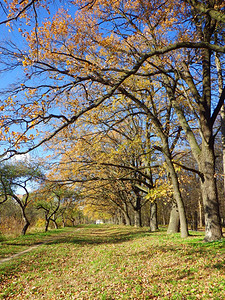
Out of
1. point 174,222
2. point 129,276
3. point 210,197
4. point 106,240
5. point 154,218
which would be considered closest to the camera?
point 129,276

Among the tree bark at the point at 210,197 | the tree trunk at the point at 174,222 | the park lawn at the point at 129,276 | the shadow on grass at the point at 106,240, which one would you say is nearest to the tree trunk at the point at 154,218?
the shadow on grass at the point at 106,240

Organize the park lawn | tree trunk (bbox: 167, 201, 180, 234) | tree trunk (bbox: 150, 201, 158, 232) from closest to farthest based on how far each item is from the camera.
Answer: the park lawn < tree trunk (bbox: 167, 201, 180, 234) < tree trunk (bbox: 150, 201, 158, 232)

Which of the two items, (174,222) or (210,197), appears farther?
(174,222)

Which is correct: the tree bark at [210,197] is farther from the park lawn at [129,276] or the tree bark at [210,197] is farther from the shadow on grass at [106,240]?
the shadow on grass at [106,240]

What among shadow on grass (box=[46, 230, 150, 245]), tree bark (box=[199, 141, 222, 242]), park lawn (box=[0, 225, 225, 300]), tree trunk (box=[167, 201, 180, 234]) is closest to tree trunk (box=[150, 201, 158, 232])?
shadow on grass (box=[46, 230, 150, 245])

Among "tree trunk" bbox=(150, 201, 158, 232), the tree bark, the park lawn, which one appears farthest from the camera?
"tree trunk" bbox=(150, 201, 158, 232)

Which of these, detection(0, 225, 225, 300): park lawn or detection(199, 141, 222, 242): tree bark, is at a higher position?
detection(199, 141, 222, 242): tree bark

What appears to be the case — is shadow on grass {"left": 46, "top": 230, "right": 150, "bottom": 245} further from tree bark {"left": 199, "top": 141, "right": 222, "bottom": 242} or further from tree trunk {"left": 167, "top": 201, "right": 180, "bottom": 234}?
tree bark {"left": 199, "top": 141, "right": 222, "bottom": 242}

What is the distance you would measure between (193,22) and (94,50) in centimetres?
415

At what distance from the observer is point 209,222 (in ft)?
26.2

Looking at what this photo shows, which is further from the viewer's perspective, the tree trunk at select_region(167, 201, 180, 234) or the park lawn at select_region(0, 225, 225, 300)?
the tree trunk at select_region(167, 201, 180, 234)

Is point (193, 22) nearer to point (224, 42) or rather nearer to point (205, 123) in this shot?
point (224, 42)

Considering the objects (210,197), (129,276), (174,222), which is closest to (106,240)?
(174,222)

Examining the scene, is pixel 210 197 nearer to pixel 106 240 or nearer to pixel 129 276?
pixel 129 276
